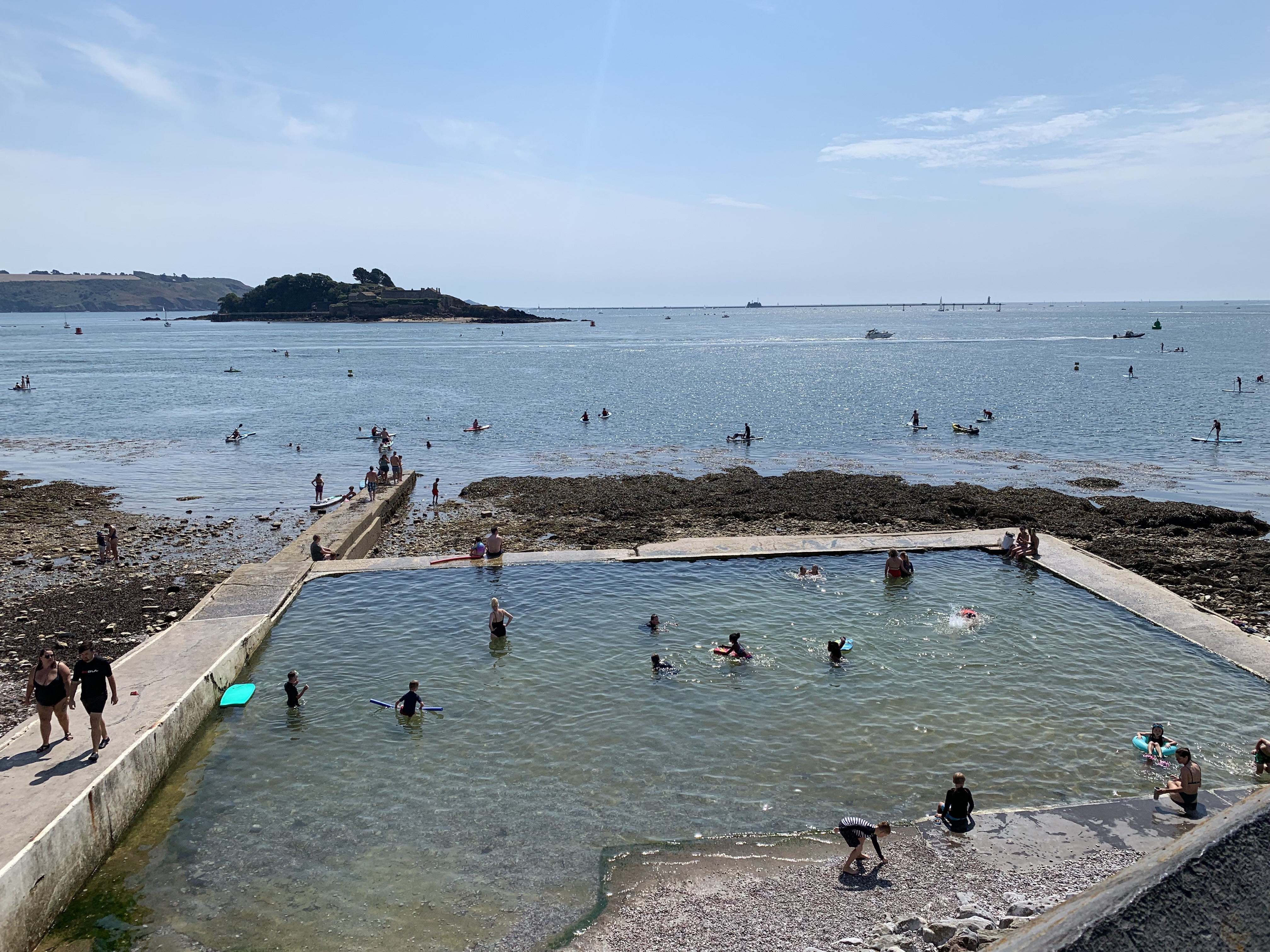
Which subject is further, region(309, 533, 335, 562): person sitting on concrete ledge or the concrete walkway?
region(309, 533, 335, 562): person sitting on concrete ledge

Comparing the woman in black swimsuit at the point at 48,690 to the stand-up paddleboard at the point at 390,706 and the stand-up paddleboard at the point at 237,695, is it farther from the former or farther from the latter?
the stand-up paddleboard at the point at 390,706

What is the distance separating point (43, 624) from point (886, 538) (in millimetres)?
23419

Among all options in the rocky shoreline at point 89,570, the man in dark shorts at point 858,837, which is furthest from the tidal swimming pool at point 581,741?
the rocky shoreline at point 89,570

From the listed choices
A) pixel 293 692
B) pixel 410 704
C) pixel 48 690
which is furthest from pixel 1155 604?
pixel 48 690

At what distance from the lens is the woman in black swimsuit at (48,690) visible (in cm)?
1219

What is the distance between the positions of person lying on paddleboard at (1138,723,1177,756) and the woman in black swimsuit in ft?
57.1

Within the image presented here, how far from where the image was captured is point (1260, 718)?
51.0 ft

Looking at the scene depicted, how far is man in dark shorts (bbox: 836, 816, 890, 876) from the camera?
11.4 metres

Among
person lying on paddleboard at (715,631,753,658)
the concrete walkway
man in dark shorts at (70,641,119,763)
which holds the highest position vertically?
man in dark shorts at (70,641,119,763)

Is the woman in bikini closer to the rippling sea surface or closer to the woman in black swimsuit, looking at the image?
the woman in black swimsuit

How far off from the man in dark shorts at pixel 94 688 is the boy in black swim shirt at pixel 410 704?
4931 millimetres

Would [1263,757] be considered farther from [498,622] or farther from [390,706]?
[390,706]

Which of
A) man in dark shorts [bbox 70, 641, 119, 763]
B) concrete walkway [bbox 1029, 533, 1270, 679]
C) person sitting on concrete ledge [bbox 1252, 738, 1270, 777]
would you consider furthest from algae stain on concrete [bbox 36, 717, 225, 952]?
concrete walkway [bbox 1029, 533, 1270, 679]

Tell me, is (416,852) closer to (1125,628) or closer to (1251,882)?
(1251,882)
